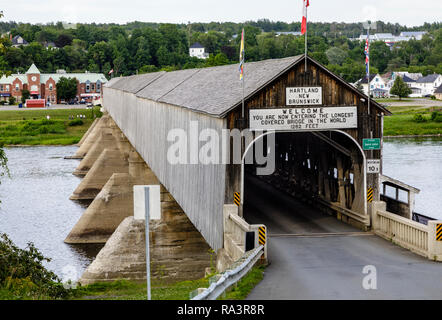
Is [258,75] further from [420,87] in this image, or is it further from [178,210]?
[420,87]

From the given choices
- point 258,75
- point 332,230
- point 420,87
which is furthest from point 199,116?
point 420,87

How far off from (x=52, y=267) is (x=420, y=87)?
129704 millimetres

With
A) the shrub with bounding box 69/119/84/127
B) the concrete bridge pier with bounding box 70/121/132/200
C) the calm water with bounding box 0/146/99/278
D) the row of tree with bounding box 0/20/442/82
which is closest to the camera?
the calm water with bounding box 0/146/99/278

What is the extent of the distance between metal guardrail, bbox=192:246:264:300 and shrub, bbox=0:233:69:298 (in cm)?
494

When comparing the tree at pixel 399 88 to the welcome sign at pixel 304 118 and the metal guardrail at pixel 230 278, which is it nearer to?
the welcome sign at pixel 304 118

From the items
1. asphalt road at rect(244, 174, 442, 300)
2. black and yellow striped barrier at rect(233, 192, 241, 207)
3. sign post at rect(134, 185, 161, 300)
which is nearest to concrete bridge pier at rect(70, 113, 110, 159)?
asphalt road at rect(244, 174, 442, 300)

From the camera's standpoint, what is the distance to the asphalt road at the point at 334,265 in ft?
40.5

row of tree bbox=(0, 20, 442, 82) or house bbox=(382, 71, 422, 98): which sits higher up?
row of tree bbox=(0, 20, 442, 82)

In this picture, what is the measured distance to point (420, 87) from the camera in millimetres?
144875

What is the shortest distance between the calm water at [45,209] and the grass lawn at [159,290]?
6297mm

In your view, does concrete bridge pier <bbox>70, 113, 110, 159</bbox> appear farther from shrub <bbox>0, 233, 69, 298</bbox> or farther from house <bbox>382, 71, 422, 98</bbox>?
house <bbox>382, 71, 422, 98</bbox>

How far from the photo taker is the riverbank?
8062cm

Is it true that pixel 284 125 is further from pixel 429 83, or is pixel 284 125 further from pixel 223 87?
pixel 429 83

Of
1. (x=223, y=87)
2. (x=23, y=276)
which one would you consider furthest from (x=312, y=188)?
(x=23, y=276)
